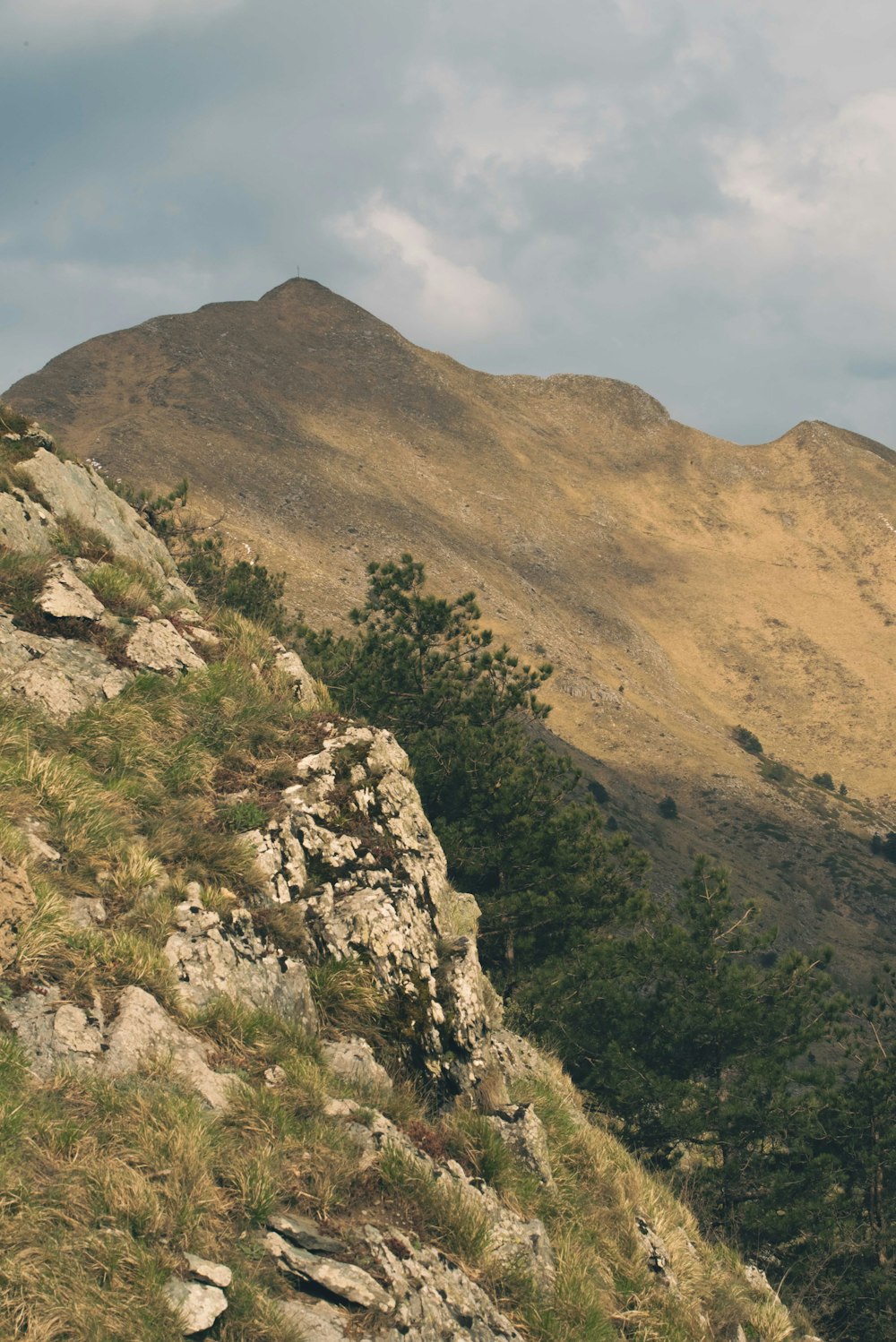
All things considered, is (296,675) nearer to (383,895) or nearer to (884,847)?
(383,895)

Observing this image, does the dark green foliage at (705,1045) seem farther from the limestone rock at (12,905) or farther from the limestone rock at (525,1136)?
the limestone rock at (12,905)

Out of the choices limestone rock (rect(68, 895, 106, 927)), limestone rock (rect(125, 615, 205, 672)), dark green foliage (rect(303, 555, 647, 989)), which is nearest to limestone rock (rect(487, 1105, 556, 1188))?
limestone rock (rect(68, 895, 106, 927))

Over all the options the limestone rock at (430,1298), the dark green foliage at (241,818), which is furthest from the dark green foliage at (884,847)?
the limestone rock at (430,1298)

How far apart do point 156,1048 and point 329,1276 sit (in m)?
1.78

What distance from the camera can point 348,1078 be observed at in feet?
23.7

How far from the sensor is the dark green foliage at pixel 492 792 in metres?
20.5

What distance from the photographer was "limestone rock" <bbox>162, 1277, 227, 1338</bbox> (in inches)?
178

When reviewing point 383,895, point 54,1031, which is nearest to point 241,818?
point 383,895

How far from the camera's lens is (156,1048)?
6188 millimetres

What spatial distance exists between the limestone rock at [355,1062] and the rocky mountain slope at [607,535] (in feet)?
171

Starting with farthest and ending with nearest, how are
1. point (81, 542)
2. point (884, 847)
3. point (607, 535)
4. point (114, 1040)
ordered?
point (607, 535) < point (884, 847) < point (81, 542) < point (114, 1040)

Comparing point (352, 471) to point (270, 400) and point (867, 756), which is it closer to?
point (270, 400)

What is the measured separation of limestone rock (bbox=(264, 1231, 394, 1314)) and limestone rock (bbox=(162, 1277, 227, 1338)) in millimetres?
517

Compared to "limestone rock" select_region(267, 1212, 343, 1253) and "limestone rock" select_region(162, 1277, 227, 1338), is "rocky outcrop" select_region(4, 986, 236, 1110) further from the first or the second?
"limestone rock" select_region(162, 1277, 227, 1338)
